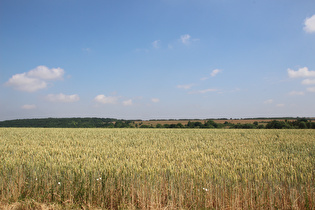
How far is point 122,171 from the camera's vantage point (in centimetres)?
446

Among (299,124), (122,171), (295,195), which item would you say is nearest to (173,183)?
(122,171)

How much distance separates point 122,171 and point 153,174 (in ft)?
2.69

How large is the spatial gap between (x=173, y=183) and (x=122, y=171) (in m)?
1.28

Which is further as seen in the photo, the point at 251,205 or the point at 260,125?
the point at 260,125

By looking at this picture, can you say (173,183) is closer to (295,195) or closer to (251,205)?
(251,205)

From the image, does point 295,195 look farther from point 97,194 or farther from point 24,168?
point 24,168

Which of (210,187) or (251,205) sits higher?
(210,187)

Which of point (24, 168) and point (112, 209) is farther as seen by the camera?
point (24, 168)

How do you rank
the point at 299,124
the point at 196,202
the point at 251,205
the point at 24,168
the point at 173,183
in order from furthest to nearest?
the point at 299,124 → the point at 24,168 → the point at 173,183 → the point at 196,202 → the point at 251,205

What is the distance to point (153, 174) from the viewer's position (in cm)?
414

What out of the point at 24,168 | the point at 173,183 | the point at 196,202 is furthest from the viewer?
the point at 24,168

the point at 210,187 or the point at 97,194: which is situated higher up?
the point at 210,187

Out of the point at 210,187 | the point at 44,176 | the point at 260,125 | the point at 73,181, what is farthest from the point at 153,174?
the point at 260,125

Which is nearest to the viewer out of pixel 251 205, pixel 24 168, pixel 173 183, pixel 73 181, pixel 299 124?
pixel 251 205
